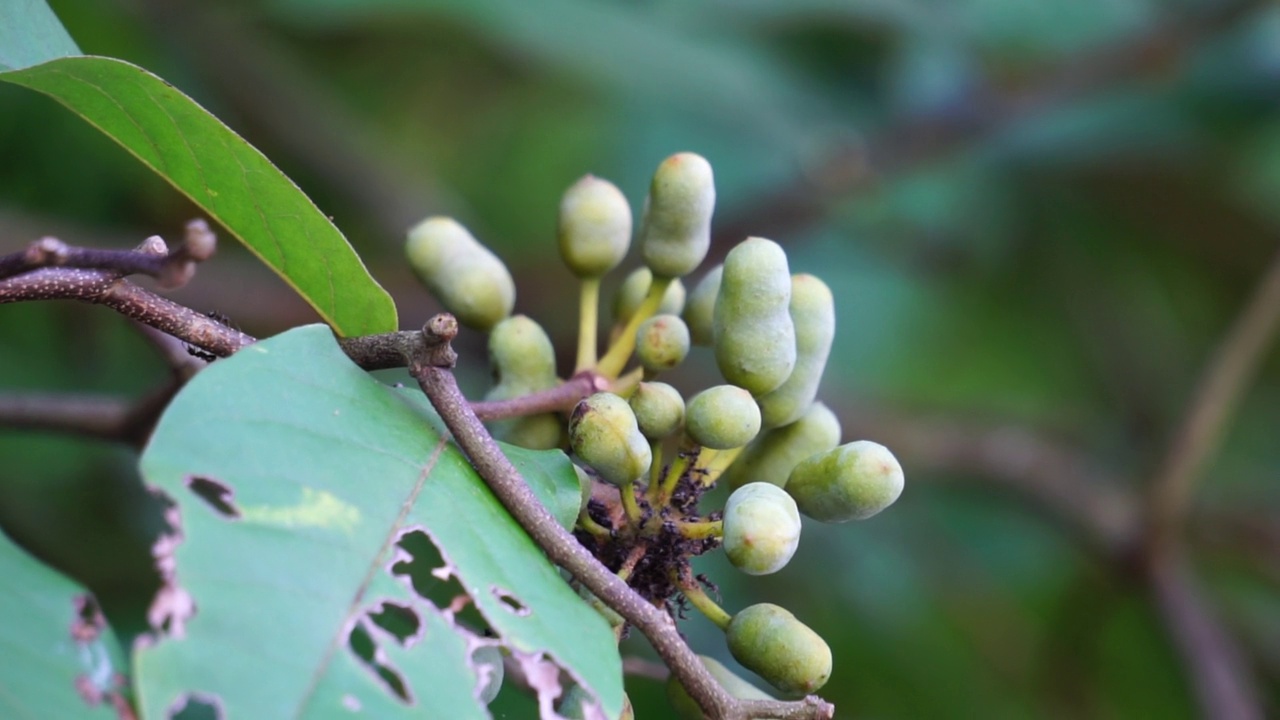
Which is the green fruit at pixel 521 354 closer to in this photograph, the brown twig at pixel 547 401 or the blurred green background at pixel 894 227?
the brown twig at pixel 547 401

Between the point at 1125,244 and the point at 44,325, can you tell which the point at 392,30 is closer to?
the point at 44,325

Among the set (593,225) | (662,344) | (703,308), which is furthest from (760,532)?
(593,225)

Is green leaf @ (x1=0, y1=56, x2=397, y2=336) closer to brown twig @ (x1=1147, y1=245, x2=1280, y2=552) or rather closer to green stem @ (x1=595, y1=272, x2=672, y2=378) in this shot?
green stem @ (x1=595, y1=272, x2=672, y2=378)

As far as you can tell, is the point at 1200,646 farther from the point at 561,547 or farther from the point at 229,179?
the point at 229,179

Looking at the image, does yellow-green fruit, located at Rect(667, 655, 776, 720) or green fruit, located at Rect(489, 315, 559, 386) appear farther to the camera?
green fruit, located at Rect(489, 315, 559, 386)

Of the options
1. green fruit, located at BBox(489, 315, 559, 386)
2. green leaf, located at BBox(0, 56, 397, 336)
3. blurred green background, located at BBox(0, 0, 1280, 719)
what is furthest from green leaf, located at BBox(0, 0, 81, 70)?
blurred green background, located at BBox(0, 0, 1280, 719)

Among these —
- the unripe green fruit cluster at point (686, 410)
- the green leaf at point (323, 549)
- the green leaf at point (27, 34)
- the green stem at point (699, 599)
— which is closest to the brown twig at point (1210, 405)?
the unripe green fruit cluster at point (686, 410)
